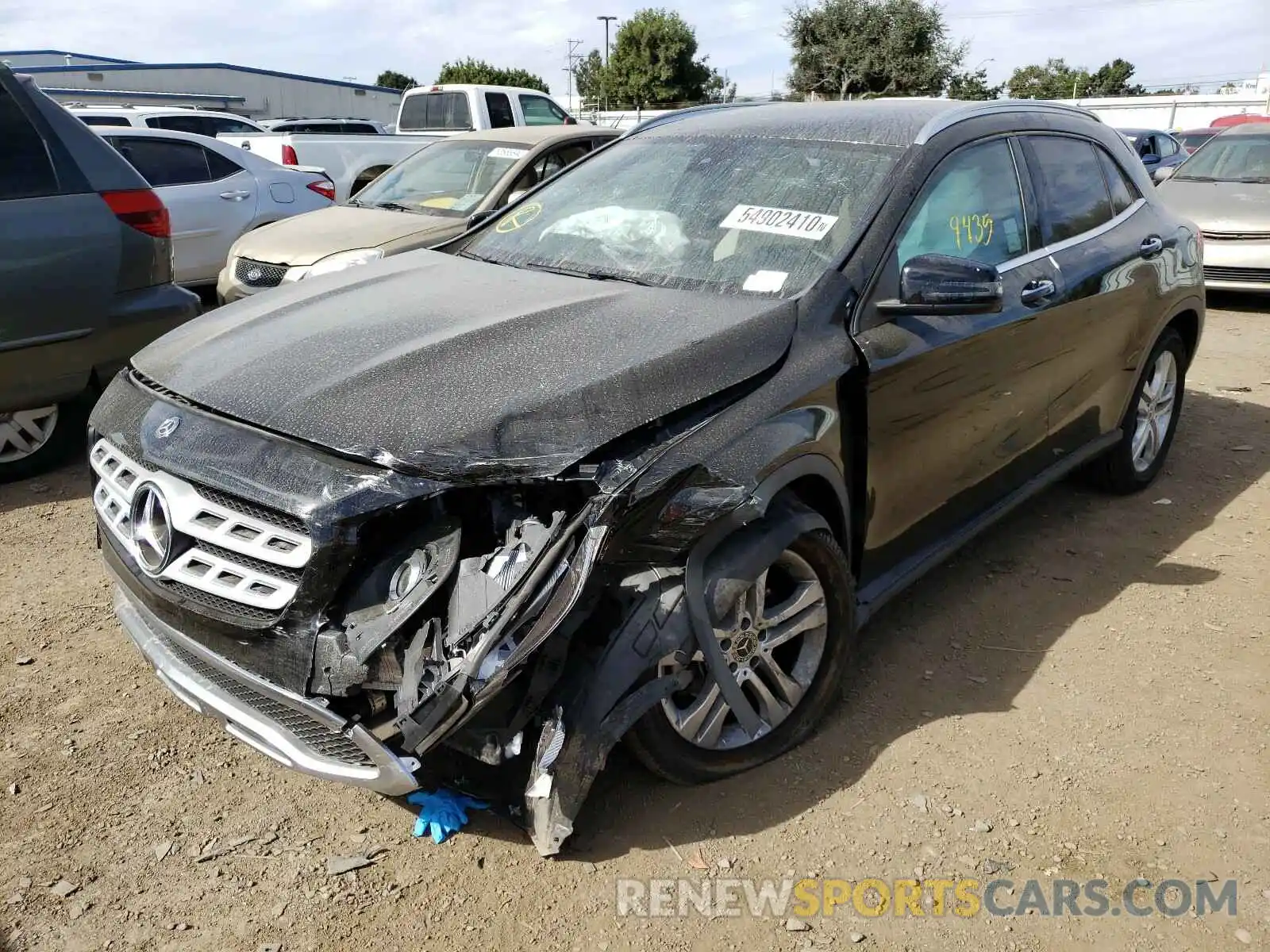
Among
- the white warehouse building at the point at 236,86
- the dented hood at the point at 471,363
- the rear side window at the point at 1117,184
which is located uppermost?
the white warehouse building at the point at 236,86

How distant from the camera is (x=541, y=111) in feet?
46.2

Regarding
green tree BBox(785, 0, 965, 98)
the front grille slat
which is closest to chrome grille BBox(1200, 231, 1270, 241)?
the front grille slat

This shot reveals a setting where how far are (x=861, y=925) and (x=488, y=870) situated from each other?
0.94m

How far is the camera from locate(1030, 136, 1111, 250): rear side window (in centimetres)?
402

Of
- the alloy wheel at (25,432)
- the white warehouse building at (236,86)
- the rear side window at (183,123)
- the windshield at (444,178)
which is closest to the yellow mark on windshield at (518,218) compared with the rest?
the alloy wheel at (25,432)

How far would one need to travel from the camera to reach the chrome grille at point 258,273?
7027mm

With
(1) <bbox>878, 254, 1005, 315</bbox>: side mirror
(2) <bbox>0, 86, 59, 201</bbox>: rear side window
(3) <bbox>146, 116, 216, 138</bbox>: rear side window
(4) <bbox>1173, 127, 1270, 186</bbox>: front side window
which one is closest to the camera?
(1) <bbox>878, 254, 1005, 315</bbox>: side mirror

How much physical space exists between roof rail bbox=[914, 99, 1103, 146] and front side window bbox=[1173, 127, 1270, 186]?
6809 mm

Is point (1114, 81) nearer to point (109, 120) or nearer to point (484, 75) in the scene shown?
point (484, 75)

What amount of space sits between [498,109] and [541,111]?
744 mm

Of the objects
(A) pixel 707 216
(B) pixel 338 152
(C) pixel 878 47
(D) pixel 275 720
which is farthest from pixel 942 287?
(C) pixel 878 47

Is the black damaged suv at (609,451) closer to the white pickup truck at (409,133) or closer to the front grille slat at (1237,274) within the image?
the front grille slat at (1237,274)

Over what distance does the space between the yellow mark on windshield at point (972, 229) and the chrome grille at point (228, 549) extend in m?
2.41

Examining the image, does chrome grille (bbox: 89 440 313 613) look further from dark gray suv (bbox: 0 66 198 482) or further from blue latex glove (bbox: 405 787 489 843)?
dark gray suv (bbox: 0 66 198 482)
